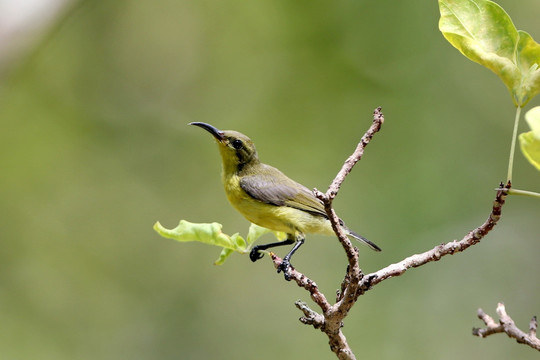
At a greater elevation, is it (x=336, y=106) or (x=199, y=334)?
(x=336, y=106)

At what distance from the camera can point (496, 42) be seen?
150 cm

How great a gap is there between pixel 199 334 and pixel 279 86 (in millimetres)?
3649

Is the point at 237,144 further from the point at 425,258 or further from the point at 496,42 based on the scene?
the point at 496,42

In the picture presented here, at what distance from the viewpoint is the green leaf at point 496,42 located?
1.45 metres

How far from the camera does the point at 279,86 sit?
947cm

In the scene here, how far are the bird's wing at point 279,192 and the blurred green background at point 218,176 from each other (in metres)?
4.38

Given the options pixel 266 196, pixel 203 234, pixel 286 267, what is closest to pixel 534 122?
pixel 203 234

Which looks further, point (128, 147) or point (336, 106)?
point (128, 147)

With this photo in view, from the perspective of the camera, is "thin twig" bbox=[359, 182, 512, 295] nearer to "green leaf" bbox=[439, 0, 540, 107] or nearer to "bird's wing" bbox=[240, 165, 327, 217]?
"green leaf" bbox=[439, 0, 540, 107]

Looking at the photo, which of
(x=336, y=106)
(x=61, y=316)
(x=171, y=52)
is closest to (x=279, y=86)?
(x=336, y=106)

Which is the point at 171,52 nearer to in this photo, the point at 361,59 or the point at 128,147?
the point at 128,147

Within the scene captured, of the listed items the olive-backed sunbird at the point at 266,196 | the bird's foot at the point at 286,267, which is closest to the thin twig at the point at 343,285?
the bird's foot at the point at 286,267

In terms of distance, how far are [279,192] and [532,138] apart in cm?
233

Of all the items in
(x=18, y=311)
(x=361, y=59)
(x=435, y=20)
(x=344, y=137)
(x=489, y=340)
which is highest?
(x=435, y=20)
